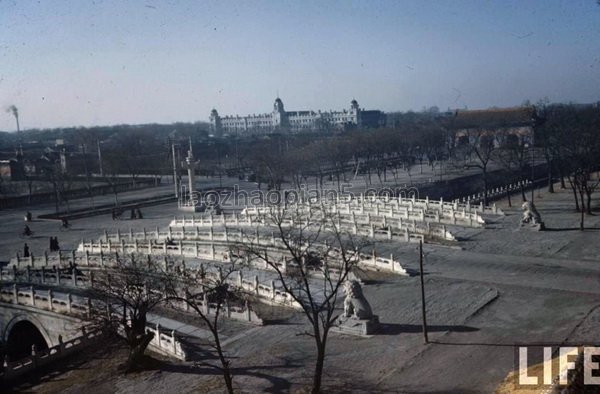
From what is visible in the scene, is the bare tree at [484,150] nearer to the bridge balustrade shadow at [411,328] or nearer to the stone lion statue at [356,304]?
the bridge balustrade shadow at [411,328]

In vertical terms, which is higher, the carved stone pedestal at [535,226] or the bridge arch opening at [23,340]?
the carved stone pedestal at [535,226]

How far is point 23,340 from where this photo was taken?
24.6 meters

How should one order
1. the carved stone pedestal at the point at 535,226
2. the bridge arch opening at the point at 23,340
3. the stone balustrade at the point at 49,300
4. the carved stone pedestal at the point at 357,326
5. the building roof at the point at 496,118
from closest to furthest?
the carved stone pedestal at the point at 357,326 → the stone balustrade at the point at 49,300 → the bridge arch opening at the point at 23,340 → the carved stone pedestal at the point at 535,226 → the building roof at the point at 496,118

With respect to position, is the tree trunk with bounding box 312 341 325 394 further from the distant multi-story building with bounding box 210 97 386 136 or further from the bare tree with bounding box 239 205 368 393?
the distant multi-story building with bounding box 210 97 386 136

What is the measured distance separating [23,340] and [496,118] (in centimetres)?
7979

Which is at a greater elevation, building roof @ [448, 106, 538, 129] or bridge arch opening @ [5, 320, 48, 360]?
building roof @ [448, 106, 538, 129]

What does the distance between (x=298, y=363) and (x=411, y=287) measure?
733cm

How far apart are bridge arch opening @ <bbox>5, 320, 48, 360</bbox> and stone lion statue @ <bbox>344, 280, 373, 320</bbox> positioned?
14.1 metres

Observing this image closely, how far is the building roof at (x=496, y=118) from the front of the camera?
3216 inches

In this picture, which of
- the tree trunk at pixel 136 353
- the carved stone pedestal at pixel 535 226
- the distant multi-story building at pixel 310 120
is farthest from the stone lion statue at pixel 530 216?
the distant multi-story building at pixel 310 120

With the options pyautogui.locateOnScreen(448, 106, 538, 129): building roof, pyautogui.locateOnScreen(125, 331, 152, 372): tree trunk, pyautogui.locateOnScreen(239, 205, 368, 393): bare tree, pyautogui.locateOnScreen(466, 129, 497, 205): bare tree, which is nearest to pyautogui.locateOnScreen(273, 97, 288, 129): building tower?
pyautogui.locateOnScreen(448, 106, 538, 129): building roof

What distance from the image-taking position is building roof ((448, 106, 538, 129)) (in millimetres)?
81688

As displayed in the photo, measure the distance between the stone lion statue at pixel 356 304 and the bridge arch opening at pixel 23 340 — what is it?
14.1 metres

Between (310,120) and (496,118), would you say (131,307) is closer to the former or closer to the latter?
(496,118)
